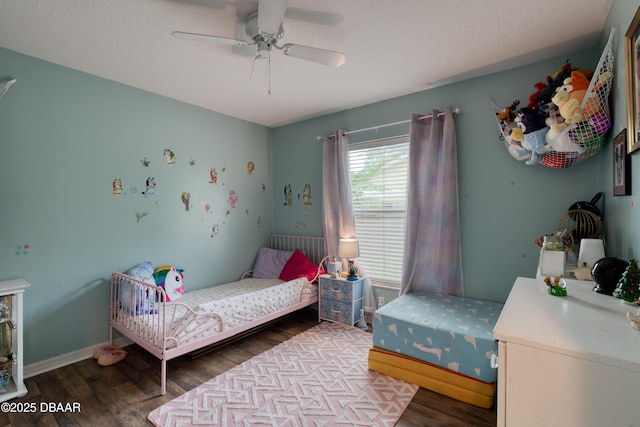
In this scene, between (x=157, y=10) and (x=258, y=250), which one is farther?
(x=258, y=250)

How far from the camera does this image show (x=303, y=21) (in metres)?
1.94

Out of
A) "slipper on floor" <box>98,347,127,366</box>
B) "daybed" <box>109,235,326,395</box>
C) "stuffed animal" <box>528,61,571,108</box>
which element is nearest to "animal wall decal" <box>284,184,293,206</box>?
"daybed" <box>109,235,326,395</box>

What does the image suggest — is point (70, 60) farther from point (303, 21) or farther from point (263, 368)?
point (263, 368)

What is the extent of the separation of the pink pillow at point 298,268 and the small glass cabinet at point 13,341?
233cm

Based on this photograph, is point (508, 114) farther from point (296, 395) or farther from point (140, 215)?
point (140, 215)

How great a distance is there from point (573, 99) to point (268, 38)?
182 centimetres

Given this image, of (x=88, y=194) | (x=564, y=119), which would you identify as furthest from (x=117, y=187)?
(x=564, y=119)

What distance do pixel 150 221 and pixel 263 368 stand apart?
1853 millimetres

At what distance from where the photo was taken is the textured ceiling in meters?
1.81

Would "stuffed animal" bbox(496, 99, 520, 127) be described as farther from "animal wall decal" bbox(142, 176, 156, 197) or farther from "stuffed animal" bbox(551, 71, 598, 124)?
"animal wall decal" bbox(142, 176, 156, 197)

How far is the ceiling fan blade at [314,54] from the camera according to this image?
183 cm

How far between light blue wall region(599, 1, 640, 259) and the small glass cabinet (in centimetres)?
361

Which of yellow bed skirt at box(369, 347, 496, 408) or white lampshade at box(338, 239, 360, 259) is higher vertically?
white lampshade at box(338, 239, 360, 259)

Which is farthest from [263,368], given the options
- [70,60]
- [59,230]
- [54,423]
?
[70,60]
